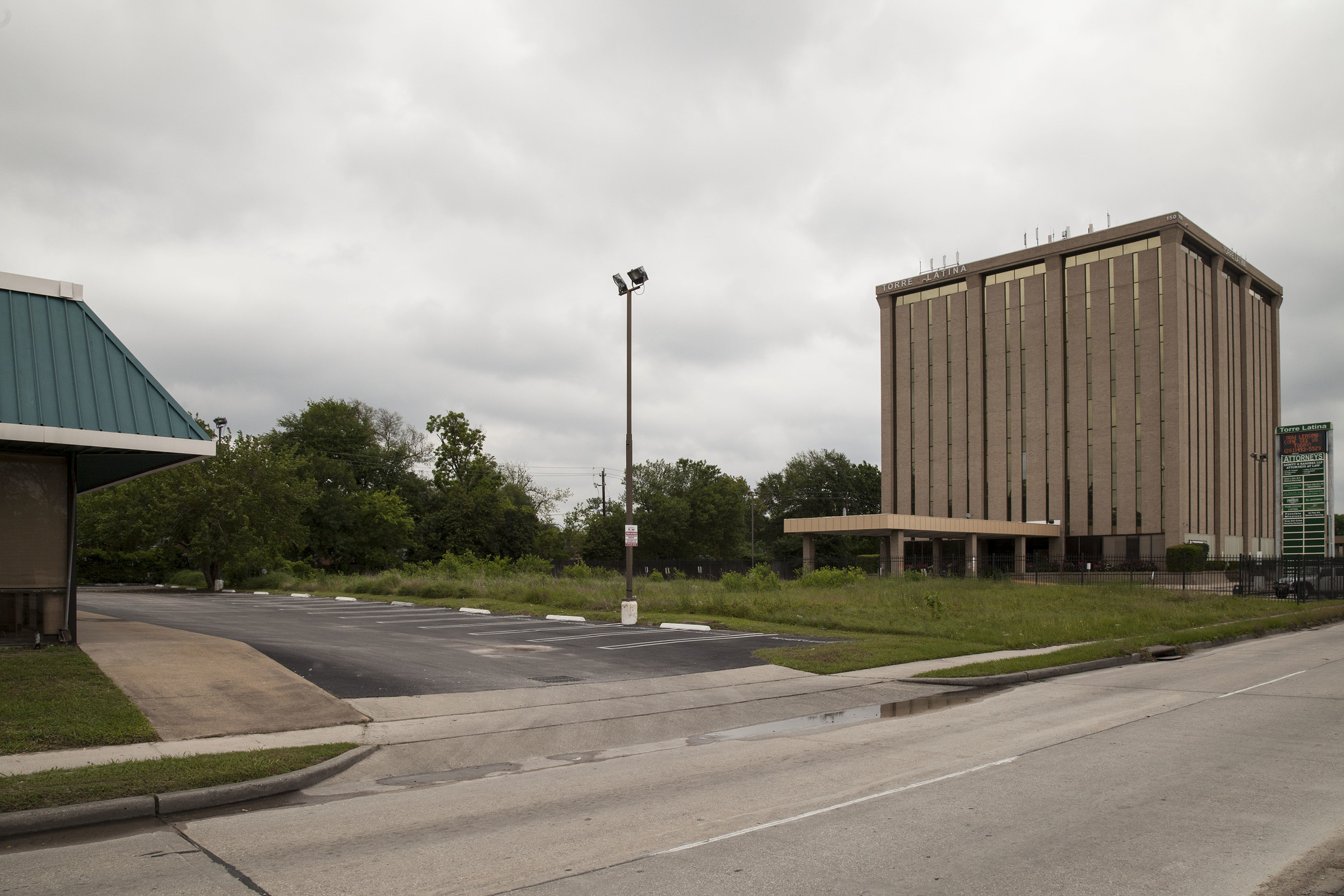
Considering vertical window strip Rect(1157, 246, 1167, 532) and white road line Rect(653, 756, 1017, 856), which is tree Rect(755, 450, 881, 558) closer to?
vertical window strip Rect(1157, 246, 1167, 532)

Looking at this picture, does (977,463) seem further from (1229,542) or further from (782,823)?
(782,823)

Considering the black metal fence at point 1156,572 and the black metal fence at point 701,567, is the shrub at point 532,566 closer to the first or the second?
the black metal fence at point 1156,572

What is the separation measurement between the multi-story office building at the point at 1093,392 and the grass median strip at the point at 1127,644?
116ft

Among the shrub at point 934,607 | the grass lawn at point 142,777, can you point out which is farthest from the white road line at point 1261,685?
the grass lawn at point 142,777

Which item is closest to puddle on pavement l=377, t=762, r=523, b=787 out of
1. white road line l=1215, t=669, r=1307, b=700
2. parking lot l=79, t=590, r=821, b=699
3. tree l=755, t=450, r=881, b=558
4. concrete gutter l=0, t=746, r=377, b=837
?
concrete gutter l=0, t=746, r=377, b=837

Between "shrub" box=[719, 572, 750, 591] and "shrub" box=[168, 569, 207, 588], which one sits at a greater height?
"shrub" box=[719, 572, 750, 591]

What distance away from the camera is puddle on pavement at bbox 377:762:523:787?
852 cm

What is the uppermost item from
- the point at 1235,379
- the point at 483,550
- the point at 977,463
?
the point at 1235,379

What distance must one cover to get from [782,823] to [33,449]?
1382 cm

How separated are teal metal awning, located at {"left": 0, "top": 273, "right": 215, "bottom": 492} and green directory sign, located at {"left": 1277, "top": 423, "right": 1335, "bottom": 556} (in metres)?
53.5

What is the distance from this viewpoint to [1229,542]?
70125mm

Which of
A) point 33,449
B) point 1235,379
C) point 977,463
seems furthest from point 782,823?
point 1235,379

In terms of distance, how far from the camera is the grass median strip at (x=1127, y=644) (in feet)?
52.3

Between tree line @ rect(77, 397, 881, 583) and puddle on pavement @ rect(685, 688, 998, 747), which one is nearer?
puddle on pavement @ rect(685, 688, 998, 747)
